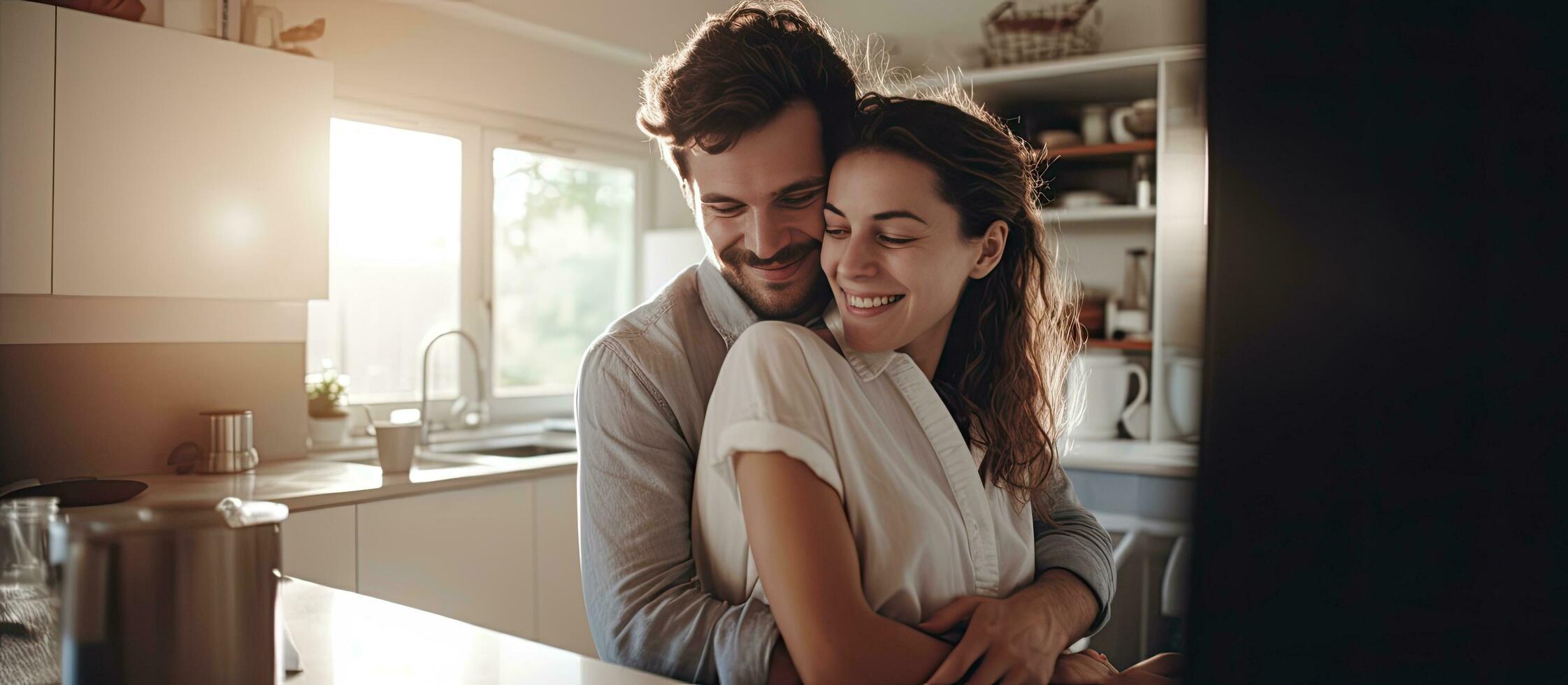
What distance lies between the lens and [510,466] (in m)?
2.13

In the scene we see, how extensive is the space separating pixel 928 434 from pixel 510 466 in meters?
1.51

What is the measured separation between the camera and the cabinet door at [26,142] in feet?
5.64

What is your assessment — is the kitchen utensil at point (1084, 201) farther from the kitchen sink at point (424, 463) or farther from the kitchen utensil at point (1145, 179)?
the kitchen sink at point (424, 463)

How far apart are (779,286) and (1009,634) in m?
0.33

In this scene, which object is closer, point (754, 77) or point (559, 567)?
point (754, 77)

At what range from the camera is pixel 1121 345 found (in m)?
2.00

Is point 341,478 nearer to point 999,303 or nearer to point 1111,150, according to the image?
point 999,303

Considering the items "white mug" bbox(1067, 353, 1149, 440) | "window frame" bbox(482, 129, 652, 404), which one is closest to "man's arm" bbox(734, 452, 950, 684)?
"window frame" bbox(482, 129, 652, 404)

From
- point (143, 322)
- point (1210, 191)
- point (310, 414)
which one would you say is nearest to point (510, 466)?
point (310, 414)

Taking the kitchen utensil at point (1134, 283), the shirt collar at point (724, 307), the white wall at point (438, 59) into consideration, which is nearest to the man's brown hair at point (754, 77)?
the shirt collar at point (724, 307)

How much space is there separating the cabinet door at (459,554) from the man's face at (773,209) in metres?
1.30

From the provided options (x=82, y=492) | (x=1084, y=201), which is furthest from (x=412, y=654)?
(x=1084, y=201)

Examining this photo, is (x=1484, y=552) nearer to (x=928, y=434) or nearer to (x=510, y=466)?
(x=928, y=434)

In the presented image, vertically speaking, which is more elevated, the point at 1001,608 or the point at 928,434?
the point at 928,434
